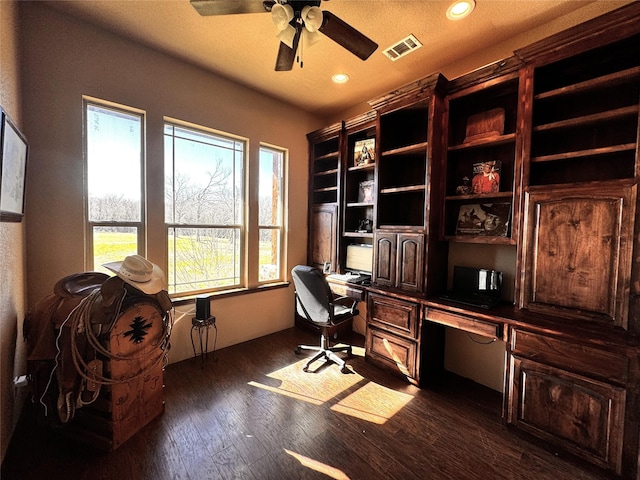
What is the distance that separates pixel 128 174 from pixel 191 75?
4.00 ft

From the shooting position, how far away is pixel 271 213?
360 cm

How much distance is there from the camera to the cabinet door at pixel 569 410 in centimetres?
150

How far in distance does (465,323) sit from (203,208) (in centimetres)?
281

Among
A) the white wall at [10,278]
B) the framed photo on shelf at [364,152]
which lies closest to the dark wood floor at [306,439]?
the white wall at [10,278]

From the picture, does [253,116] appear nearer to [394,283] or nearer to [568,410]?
[394,283]

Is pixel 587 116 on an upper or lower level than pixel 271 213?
upper

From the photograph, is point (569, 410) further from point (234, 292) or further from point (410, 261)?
point (234, 292)

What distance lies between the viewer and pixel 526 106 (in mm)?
1943

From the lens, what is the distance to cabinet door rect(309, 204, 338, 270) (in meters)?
3.57

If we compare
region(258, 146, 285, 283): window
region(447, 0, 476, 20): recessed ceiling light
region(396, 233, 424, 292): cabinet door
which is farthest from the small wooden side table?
region(447, 0, 476, 20): recessed ceiling light

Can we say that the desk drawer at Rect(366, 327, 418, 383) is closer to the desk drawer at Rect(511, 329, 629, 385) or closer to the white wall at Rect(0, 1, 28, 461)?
the desk drawer at Rect(511, 329, 629, 385)

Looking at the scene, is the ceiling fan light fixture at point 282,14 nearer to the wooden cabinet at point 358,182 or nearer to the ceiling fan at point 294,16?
the ceiling fan at point 294,16

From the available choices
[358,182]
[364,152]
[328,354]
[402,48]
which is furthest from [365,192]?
[328,354]

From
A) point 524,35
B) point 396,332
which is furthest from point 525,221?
point 524,35
